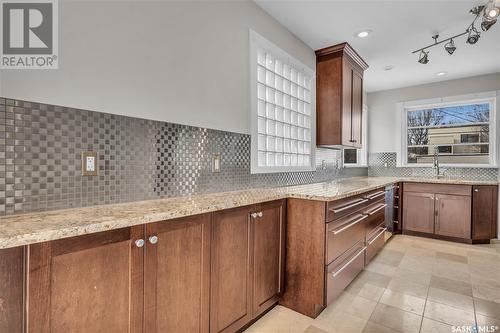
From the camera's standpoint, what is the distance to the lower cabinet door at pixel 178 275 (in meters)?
1.14

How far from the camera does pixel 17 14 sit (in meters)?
1.18

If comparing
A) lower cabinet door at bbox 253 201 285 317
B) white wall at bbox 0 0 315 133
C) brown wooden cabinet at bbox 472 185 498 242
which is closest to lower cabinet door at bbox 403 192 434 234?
brown wooden cabinet at bbox 472 185 498 242

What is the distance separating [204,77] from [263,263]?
4.63 ft

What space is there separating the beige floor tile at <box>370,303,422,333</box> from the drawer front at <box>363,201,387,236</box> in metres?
0.80

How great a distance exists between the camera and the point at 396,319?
187 centimetres

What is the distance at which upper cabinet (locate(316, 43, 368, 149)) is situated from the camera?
10.2ft

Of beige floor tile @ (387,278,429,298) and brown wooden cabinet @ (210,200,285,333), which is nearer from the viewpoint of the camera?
brown wooden cabinet @ (210,200,285,333)

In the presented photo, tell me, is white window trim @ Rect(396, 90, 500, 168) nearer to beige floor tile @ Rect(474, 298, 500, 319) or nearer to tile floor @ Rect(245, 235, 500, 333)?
tile floor @ Rect(245, 235, 500, 333)

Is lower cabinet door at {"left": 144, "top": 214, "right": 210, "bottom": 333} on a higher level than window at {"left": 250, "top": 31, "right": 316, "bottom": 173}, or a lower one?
lower

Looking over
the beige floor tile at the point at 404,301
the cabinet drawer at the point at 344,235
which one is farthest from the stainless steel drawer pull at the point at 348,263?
the beige floor tile at the point at 404,301

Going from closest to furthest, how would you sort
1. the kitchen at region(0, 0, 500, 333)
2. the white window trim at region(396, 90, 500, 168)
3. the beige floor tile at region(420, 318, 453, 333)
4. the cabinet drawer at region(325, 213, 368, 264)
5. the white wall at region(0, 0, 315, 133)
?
the kitchen at region(0, 0, 500, 333) → the white wall at region(0, 0, 315, 133) → the beige floor tile at region(420, 318, 453, 333) → the cabinet drawer at region(325, 213, 368, 264) → the white window trim at region(396, 90, 500, 168)

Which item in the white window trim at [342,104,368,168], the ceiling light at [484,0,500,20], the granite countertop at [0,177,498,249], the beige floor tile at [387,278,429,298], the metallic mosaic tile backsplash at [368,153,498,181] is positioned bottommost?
the beige floor tile at [387,278,429,298]

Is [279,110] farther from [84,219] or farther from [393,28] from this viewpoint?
[84,219]

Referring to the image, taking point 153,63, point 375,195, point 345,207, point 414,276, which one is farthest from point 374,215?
point 153,63
